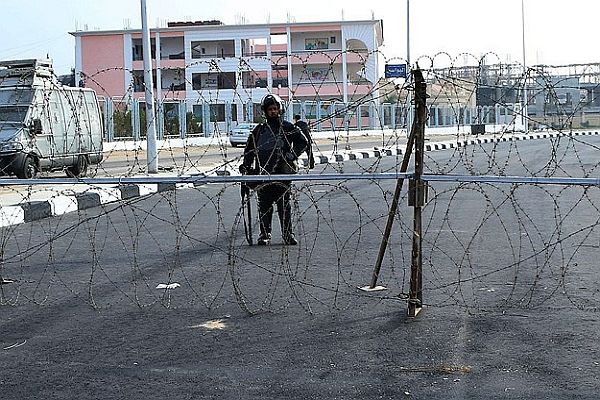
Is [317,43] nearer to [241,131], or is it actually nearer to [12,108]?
[12,108]

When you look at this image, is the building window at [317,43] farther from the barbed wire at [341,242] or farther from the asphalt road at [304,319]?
the asphalt road at [304,319]

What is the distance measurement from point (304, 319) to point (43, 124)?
848 cm

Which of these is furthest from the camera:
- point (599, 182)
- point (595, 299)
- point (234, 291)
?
point (234, 291)

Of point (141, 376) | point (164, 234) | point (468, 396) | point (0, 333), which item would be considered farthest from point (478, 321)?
point (164, 234)

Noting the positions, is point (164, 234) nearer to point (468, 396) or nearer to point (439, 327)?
point (439, 327)

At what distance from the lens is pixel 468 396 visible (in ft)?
15.3

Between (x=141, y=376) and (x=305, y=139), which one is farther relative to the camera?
(x=305, y=139)

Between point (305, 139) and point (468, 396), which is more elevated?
point (305, 139)

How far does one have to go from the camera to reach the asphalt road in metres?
4.96

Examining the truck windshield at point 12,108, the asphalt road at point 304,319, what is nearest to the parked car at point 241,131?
the asphalt road at point 304,319

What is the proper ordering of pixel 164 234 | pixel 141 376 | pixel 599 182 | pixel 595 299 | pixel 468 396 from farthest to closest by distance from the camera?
pixel 164 234
pixel 595 299
pixel 599 182
pixel 141 376
pixel 468 396

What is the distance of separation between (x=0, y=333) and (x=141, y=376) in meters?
1.54

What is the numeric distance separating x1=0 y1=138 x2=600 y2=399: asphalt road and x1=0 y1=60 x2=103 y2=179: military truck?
100 centimetres

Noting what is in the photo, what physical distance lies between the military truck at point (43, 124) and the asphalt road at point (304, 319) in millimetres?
1004
